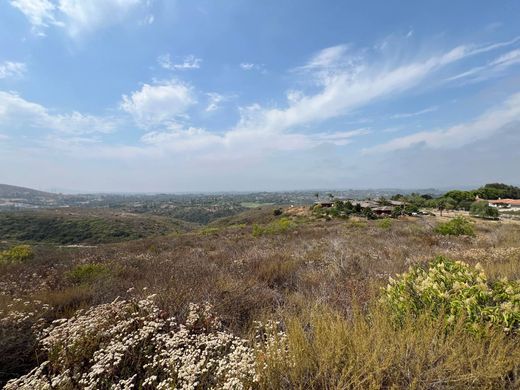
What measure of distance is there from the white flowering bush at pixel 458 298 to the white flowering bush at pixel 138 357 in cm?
191

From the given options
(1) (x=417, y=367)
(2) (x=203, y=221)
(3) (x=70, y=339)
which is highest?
(1) (x=417, y=367)

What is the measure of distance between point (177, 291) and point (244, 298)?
115 centimetres

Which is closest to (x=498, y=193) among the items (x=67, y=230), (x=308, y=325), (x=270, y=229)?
(x=270, y=229)

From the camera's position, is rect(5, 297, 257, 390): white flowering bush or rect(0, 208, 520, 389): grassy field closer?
rect(0, 208, 520, 389): grassy field

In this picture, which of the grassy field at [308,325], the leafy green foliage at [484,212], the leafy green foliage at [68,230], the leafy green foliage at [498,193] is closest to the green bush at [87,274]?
the grassy field at [308,325]

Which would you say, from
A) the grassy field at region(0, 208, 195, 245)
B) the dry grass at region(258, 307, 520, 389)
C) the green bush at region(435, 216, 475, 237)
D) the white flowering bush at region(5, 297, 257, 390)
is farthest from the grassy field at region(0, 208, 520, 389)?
the grassy field at region(0, 208, 195, 245)

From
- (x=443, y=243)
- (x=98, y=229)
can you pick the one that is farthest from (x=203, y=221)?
(x=443, y=243)

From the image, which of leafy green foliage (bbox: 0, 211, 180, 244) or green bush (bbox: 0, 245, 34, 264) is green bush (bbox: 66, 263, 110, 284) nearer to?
green bush (bbox: 0, 245, 34, 264)

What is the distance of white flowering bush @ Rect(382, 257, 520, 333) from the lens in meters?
2.39

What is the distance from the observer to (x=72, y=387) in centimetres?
225

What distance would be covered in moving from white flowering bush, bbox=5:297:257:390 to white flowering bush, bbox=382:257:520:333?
1.91 meters

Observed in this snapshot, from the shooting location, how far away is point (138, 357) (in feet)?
8.80

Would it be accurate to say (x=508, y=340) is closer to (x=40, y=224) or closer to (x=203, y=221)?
(x=40, y=224)

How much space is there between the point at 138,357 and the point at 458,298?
352 centimetres
